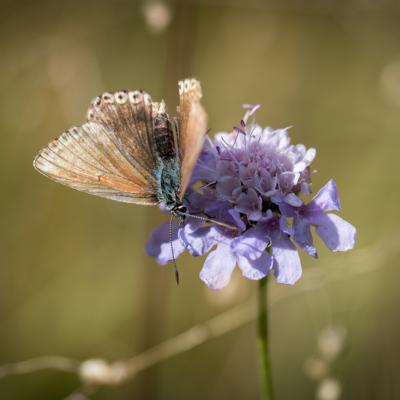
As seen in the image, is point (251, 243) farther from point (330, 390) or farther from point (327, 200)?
point (330, 390)

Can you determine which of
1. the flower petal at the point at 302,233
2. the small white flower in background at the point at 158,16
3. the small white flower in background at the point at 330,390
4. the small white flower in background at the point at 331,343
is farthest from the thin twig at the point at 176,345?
the small white flower in background at the point at 158,16

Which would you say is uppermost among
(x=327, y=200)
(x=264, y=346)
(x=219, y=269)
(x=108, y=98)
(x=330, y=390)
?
(x=108, y=98)

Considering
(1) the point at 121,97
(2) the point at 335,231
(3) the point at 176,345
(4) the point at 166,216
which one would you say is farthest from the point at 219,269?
(4) the point at 166,216

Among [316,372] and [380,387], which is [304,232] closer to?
[316,372]

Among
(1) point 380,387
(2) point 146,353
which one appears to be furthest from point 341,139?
(2) point 146,353

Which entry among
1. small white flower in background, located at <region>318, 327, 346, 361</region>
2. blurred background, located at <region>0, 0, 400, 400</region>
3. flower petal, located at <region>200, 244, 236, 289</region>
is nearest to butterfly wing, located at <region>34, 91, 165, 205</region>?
flower petal, located at <region>200, 244, 236, 289</region>
